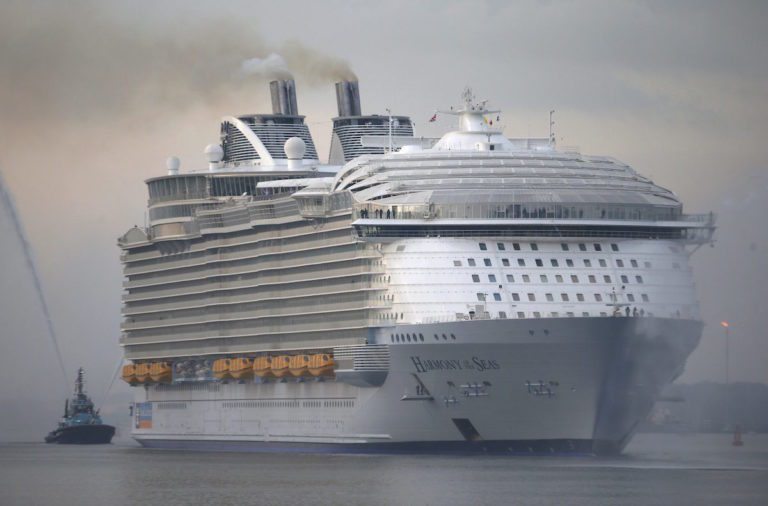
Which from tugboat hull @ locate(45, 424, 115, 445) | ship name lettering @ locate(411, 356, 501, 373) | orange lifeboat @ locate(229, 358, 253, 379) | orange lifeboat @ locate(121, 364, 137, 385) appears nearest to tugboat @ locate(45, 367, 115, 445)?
tugboat hull @ locate(45, 424, 115, 445)

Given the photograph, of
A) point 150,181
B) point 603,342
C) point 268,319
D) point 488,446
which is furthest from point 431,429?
point 150,181

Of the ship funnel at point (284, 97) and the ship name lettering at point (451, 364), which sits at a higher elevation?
the ship funnel at point (284, 97)

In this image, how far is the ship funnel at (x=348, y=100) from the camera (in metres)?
124

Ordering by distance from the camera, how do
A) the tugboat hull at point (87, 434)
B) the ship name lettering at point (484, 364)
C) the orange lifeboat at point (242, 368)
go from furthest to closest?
the tugboat hull at point (87, 434)
the orange lifeboat at point (242, 368)
the ship name lettering at point (484, 364)

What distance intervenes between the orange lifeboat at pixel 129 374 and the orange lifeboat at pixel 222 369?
12124 millimetres

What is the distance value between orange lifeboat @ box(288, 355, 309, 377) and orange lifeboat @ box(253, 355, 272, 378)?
233 cm

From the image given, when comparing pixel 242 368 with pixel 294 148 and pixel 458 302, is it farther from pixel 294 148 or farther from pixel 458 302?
pixel 458 302

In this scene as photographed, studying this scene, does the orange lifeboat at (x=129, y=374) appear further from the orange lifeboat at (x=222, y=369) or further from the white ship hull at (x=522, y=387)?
the white ship hull at (x=522, y=387)

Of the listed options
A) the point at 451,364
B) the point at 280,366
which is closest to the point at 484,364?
the point at 451,364

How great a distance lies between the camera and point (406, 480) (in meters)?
86.3

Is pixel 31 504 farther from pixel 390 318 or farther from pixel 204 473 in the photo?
pixel 390 318

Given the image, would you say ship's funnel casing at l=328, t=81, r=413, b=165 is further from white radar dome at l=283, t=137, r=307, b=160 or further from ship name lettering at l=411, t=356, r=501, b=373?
ship name lettering at l=411, t=356, r=501, b=373

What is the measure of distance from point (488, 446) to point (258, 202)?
2153cm

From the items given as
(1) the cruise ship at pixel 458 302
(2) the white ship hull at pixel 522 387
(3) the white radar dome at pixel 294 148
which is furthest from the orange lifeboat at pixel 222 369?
(2) the white ship hull at pixel 522 387
